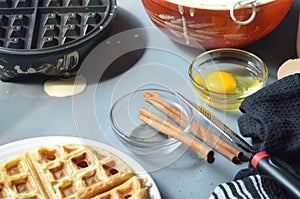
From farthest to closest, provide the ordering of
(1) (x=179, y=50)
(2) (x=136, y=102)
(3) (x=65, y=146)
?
1. (1) (x=179, y=50)
2. (2) (x=136, y=102)
3. (3) (x=65, y=146)

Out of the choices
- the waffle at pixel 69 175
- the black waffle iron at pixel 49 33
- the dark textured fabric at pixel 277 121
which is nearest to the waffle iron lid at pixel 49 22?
the black waffle iron at pixel 49 33

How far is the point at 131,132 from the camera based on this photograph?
37.6 inches

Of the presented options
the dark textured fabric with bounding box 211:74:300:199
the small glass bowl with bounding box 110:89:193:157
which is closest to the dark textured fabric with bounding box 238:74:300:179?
the dark textured fabric with bounding box 211:74:300:199

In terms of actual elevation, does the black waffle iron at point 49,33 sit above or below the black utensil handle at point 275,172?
above

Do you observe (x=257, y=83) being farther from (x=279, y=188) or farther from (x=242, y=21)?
(x=279, y=188)

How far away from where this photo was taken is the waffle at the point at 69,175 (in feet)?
2.68

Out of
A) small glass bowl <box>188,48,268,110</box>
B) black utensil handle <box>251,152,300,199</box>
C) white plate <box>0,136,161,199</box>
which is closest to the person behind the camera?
black utensil handle <box>251,152,300,199</box>

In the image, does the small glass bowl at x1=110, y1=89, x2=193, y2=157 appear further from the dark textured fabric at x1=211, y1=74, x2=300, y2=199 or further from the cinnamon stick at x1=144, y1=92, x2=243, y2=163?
the dark textured fabric at x1=211, y1=74, x2=300, y2=199

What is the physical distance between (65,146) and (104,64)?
241 millimetres

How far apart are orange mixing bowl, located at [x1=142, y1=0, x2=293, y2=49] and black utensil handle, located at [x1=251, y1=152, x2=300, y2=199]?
260 mm

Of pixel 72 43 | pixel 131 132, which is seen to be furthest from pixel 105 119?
pixel 72 43

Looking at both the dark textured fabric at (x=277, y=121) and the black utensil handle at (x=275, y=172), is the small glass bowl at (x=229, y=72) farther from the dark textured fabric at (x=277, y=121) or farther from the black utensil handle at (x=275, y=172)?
the black utensil handle at (x=275, y=172)

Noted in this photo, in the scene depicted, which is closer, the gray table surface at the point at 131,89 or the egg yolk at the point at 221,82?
the gray table surface at the point at 131,89

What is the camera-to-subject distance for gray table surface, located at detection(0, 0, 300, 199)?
2.90 feet
